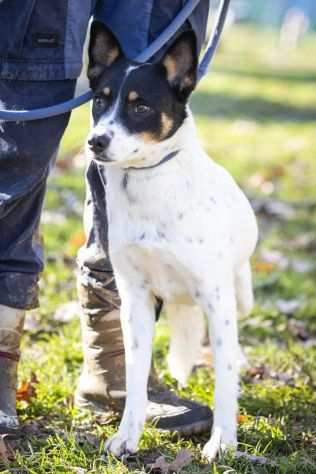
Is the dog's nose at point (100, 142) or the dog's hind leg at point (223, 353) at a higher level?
the dog's nose at point (100, 142)

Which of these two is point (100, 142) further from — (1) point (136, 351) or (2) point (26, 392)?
(2) point (26, 392)

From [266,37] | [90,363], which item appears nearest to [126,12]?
[90,363]

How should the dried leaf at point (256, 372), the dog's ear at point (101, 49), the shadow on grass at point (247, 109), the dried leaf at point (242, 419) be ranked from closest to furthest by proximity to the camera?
the dog's ear at point (101, 49), the dried leaf at point (242, 419), the dried leaf at point (256, 372), the shadow on grass at point (247, 109)

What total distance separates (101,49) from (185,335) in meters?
1.23

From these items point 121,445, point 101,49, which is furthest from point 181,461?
point 101,49

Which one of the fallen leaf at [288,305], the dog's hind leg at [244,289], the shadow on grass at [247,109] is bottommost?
the shadow on grass at [247,109]

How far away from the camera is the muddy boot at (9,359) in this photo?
11.4ft

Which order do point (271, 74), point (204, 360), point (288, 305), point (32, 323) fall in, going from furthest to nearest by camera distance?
point (271, 74)
point (288, 305)
point (32, 323)
point (204, 360)

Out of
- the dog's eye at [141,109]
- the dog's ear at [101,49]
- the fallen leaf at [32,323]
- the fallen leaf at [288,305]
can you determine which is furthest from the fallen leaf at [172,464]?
the fallen leaf at [288,305]

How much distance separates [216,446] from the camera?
3244 mm

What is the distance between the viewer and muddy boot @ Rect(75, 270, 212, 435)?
11.9 ft

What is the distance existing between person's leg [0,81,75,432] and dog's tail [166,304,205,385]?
601 millimetres

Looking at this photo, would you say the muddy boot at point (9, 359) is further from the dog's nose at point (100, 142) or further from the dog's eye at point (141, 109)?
the dog's eye at point (141, 109)

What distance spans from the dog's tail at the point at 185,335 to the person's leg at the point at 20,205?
1.97 feet
